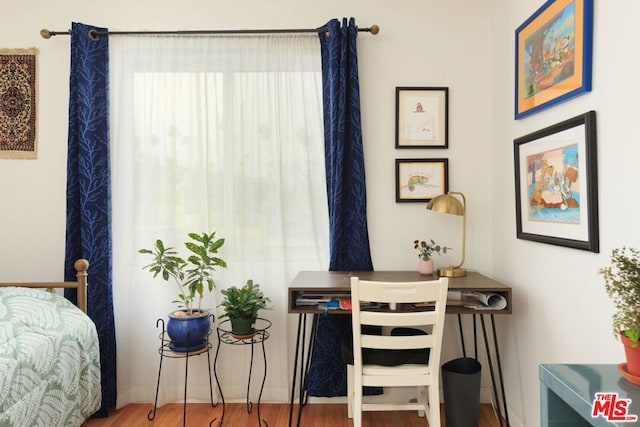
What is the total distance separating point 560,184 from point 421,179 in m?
0.90

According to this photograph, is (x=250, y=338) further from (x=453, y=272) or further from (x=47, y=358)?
(x=453, y=272)

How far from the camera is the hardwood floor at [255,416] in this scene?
8.23 ft

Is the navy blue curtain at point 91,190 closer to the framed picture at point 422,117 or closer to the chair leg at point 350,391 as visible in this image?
the chair leg at point 350,391

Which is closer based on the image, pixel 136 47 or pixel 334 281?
pixel 334 281

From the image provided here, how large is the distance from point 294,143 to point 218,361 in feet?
4.77

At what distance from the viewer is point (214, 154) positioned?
273 centimetres

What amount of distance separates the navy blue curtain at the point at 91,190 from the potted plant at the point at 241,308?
0.78m

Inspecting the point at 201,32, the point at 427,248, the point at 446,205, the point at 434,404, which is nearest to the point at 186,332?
the point at 434,404

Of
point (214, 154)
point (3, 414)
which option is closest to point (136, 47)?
point (214, 154)

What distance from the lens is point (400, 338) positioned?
197 centimetres

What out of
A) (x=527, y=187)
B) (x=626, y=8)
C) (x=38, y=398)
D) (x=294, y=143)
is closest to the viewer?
(x=626, y=8)

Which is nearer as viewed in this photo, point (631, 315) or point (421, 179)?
point (631, 315)

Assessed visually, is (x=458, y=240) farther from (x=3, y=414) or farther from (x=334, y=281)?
(x=3, y=414)

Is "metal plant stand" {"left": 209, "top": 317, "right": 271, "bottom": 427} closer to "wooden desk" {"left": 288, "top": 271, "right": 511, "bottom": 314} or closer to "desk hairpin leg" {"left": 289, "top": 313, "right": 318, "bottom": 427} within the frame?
"desk hairpin leg" {"left": 289, "top": 313, "right": 318, "bottom": 427}
